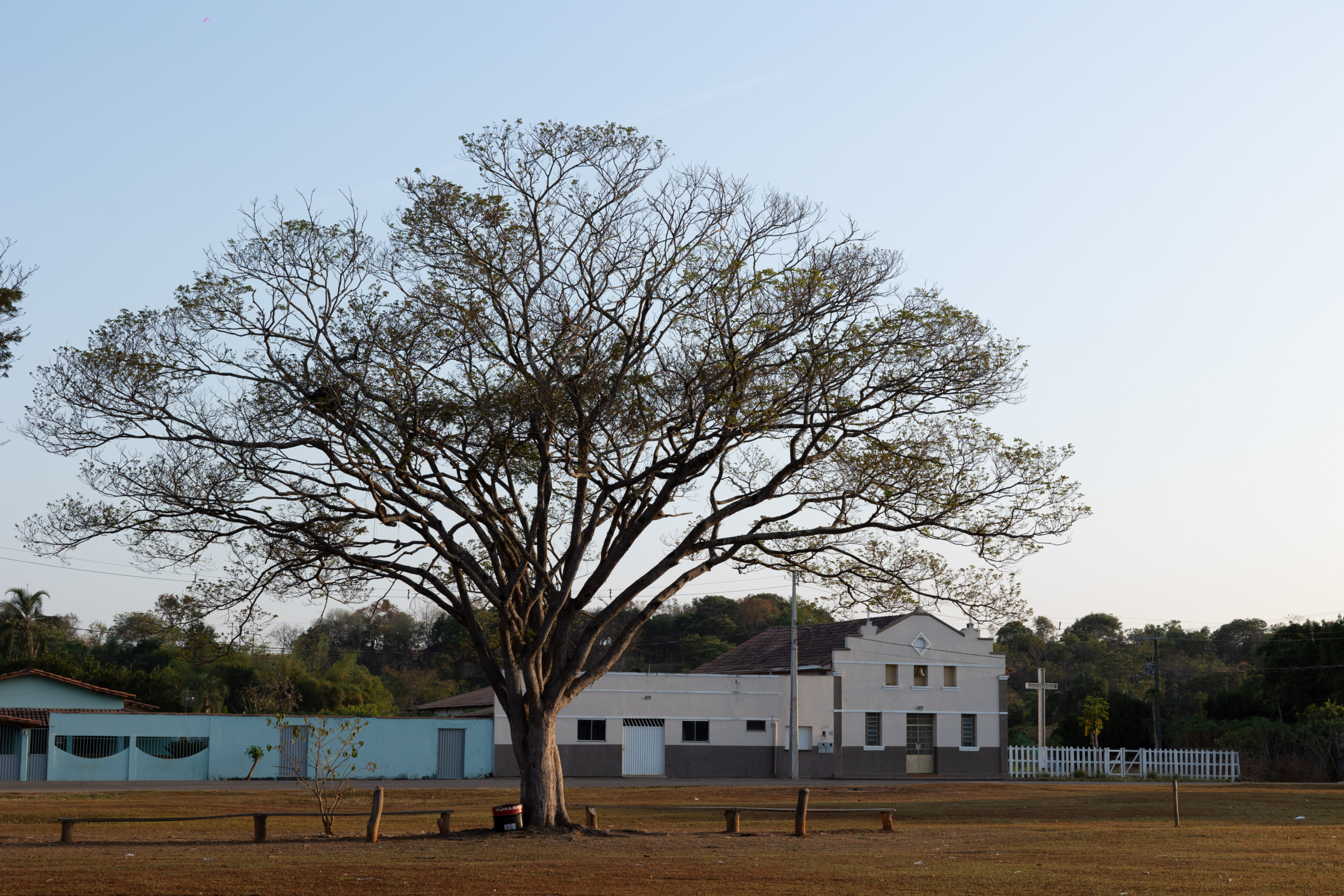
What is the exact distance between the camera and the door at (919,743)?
153 ft

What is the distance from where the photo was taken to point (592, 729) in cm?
4256

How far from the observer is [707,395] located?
17.6 m

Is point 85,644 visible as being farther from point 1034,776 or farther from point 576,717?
point 1034,776

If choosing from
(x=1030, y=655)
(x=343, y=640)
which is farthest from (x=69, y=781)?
(x=1030, y=655)

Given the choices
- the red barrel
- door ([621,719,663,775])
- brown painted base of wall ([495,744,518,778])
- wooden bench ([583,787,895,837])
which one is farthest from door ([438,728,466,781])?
the red barrel

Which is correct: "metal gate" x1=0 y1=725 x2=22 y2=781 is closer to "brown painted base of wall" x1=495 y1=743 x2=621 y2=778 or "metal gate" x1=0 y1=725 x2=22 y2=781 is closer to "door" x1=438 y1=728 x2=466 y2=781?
"door" x1=438 y1=728 x2=466 y2=781

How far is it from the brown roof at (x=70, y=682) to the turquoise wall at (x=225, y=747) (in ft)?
9.52

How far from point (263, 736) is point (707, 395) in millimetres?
26966

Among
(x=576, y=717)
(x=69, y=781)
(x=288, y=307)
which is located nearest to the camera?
(x=288, y=307)

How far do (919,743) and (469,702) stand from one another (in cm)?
1701

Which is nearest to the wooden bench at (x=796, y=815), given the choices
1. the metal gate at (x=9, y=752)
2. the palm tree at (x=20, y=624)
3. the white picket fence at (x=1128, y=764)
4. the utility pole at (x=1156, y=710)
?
the metal gate at (x=9, y=752)

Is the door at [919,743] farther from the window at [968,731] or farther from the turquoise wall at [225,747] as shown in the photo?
the turquoise wall at [225,747]

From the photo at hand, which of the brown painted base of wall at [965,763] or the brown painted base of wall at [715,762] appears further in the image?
the brown painted base of wall at [965,763]

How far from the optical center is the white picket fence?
149 feet
